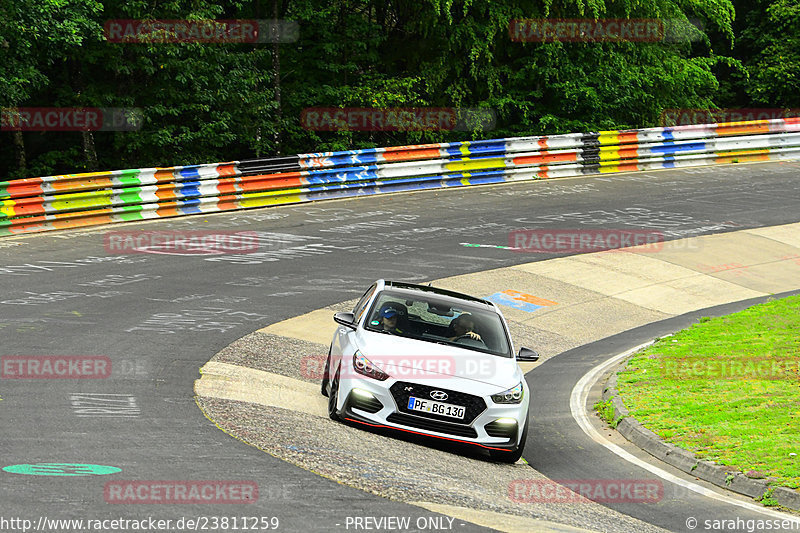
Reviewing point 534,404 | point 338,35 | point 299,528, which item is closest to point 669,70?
point 338,35

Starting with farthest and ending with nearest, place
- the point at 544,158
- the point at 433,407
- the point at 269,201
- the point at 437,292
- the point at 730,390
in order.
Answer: the point at 544,158 → the point at 269,201 → the point at 730,390 → the point at 437,292 → the point at 433,407

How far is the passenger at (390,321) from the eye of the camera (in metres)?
11.1

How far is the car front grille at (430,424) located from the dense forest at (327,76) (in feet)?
48.3

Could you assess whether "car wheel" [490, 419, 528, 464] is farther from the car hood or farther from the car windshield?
the car windshield

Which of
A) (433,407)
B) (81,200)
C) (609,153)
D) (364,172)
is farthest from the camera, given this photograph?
(609,153)

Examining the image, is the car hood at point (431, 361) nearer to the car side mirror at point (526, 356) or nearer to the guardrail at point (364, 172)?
the car side mirror at point (526, 356)

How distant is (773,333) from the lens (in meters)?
15.9

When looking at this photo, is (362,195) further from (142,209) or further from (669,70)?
(669,70)

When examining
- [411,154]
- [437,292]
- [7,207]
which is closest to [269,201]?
[411,154]

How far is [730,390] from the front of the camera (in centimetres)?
1297

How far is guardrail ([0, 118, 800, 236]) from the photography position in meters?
20.5

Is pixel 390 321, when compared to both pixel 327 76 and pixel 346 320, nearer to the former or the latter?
pixel 346 320

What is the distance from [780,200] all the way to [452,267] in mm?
12298

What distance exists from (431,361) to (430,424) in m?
0.72
